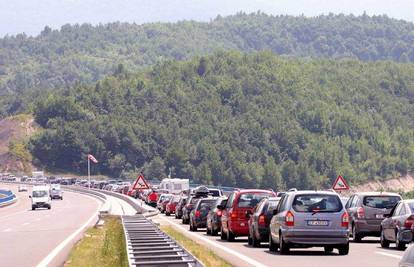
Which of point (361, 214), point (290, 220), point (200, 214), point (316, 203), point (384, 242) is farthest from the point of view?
point (200, 214)

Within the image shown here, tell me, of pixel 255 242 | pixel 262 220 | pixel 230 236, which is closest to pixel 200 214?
pixel 230 236

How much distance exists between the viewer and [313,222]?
26016 mm

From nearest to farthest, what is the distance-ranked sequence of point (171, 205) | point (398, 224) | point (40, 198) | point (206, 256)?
point (206, 256)
point (398, 224)
point (171, 205)
point (40, 198)

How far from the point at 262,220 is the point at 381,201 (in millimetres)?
5618

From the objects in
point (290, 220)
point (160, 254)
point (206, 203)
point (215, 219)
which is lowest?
point (160, 254)

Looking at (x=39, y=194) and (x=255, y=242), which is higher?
(x=39, y=194)

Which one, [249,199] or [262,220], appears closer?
[262,220]

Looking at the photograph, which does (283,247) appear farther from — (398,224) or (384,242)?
(384,242)

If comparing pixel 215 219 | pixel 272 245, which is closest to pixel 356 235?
pixel 215 219

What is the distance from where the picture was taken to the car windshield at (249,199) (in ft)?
112

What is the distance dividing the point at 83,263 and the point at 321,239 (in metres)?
5.73

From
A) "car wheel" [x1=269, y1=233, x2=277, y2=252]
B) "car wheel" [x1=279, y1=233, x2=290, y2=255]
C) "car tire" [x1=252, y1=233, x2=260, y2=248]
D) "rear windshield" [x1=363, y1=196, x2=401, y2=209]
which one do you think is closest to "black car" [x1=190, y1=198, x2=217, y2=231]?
"rear windshield" [x1=363, y1=196, x2=401, y2=209]

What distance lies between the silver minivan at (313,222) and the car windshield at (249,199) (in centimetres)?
762

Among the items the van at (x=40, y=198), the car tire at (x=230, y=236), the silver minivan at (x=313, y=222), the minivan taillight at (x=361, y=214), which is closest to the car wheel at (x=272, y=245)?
the silver minivan at (x=313, y=222)
